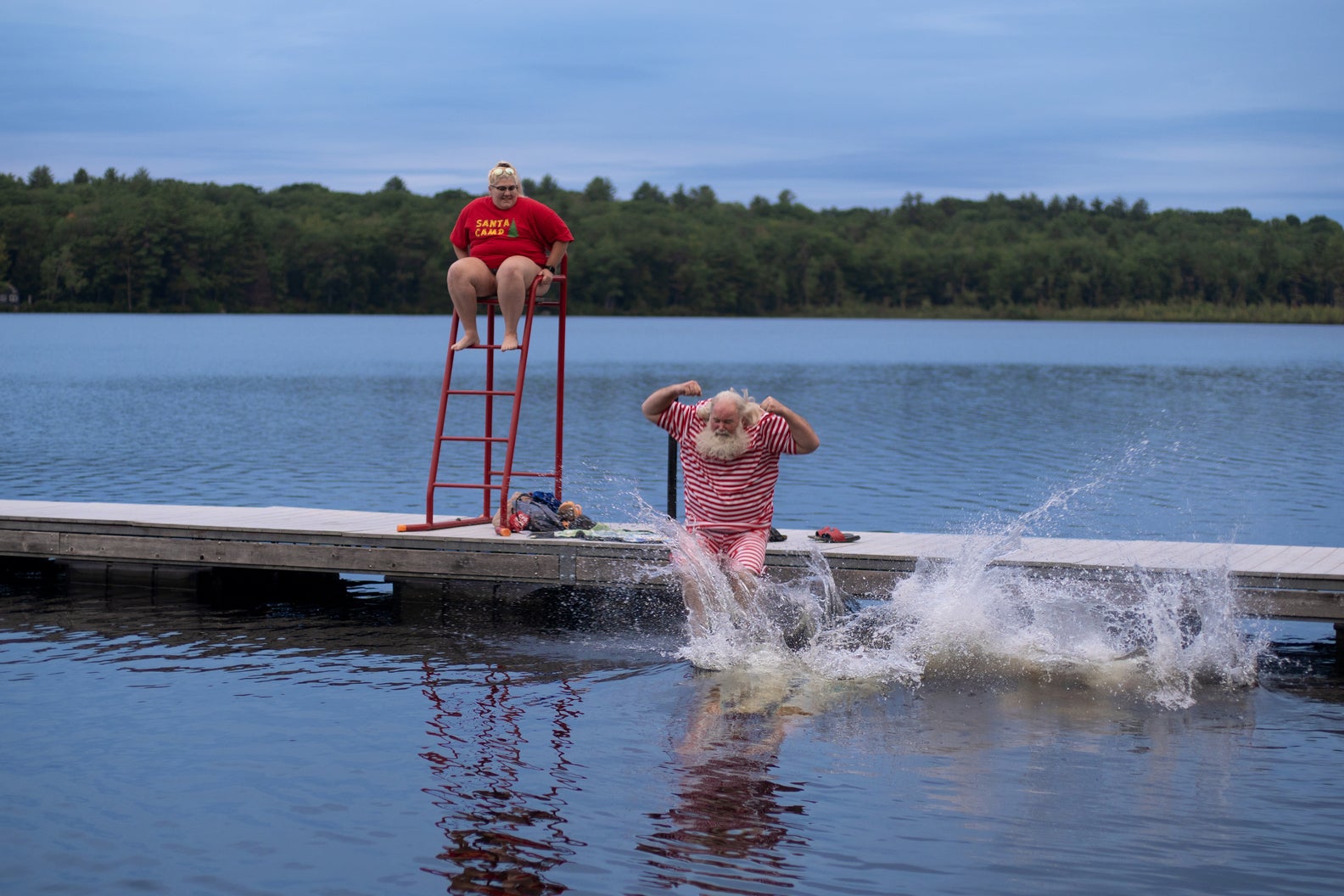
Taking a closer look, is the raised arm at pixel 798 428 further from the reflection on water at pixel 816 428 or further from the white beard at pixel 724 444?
the reflection on water at pixel 816 428

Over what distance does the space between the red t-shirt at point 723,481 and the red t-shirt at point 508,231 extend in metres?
2.69

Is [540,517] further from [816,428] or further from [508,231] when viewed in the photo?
[816,428]

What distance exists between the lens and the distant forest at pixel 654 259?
120 m

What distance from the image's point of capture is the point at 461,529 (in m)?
11.1

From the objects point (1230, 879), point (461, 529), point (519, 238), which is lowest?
point (1230, 879)

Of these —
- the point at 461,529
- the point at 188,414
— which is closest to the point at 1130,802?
the point at 461,529

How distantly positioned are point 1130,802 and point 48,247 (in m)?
122

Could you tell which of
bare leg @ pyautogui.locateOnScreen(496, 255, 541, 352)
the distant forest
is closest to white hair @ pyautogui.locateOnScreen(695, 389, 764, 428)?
bare leg @ pyautogui.locateOnScreen(496, 255, 541, 352)

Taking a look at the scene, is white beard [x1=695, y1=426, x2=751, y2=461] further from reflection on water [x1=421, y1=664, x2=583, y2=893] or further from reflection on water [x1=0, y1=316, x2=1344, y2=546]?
reflection on water [x1=0, y1=316, x2=1344, y2=546]

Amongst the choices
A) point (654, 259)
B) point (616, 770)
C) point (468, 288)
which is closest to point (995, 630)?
point (616, 770)

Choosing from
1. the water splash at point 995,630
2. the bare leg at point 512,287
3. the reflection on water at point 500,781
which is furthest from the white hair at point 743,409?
the bare leg at point 512,287

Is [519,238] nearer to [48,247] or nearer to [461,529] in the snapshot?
[461,529]

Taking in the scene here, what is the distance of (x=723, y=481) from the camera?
8.70 m

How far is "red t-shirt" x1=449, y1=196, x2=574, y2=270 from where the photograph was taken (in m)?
10.9
